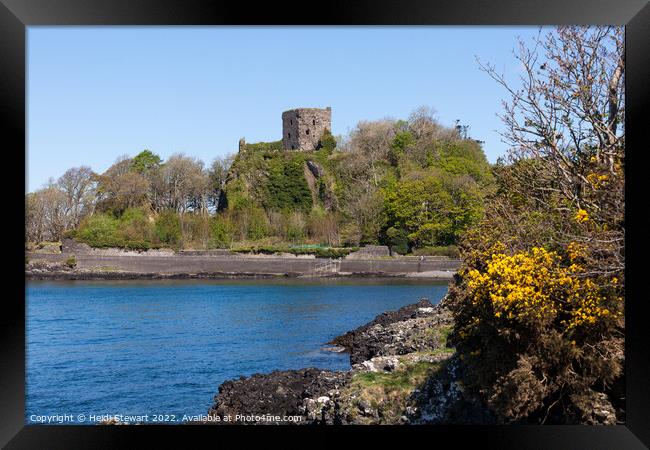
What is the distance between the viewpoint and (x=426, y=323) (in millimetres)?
11469

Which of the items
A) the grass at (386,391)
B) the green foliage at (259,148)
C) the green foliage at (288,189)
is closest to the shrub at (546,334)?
the grass at (386,391)

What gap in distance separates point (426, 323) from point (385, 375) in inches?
141

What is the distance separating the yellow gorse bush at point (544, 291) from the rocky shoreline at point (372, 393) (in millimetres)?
1255

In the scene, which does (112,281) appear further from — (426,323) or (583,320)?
(583,320)

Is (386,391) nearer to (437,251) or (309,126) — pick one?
(437,251)

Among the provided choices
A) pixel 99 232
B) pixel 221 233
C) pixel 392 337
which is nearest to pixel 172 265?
pixel 221 233

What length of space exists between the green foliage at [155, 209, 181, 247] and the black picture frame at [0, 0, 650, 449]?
27.7 m

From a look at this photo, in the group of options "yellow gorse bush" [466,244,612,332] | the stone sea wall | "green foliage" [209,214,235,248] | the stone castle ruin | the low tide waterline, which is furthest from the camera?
the stone castle ruin

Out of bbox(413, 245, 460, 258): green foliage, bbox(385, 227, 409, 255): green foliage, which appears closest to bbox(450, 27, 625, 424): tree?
bbox(413, 245, 460, 258): green foliage

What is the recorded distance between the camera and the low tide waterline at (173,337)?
34.1 feet

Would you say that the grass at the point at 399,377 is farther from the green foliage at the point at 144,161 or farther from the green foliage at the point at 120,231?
the green foliage at the point at 144,161

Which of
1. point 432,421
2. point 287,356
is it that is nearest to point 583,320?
point 432,421

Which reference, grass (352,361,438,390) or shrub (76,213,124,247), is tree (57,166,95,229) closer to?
shrub (76,213,124,247)

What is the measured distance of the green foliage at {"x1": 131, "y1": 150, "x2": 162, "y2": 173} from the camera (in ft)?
116
